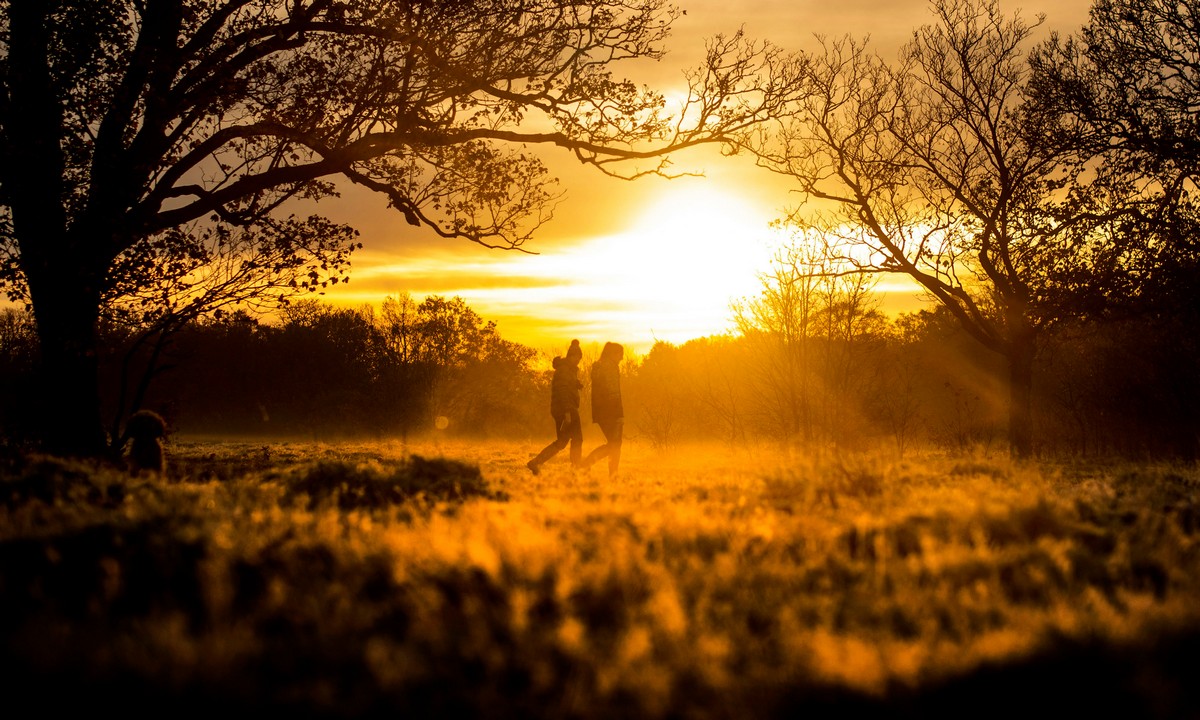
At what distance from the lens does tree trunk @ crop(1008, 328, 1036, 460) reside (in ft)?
61.1

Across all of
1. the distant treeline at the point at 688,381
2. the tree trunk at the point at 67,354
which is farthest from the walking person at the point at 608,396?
the tree trunk at the point at 67,354

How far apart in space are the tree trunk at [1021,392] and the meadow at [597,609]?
1395 cm

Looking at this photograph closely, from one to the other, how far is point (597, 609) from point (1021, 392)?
18.7m

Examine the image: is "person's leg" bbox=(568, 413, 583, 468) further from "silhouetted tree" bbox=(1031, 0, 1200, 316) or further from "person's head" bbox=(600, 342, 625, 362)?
"silhouetted tree" bbox=(1031, 0, 1200, 316)

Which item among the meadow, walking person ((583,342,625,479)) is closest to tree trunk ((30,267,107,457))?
the meadow

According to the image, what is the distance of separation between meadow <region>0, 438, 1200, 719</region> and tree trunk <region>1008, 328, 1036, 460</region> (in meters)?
14.0

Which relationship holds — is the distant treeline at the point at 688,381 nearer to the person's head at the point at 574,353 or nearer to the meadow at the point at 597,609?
the person's head at the point at 574,353

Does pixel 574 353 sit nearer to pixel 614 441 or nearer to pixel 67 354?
pixel 614 441

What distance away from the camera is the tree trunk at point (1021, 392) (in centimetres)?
1861

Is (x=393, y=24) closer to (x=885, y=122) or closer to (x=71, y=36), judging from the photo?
(x=71, y=36)

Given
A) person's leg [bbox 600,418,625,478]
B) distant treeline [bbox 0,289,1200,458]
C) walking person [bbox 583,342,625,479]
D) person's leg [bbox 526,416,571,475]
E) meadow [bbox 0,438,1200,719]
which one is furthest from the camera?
distant treeline [bbox 0,289,1200,458]

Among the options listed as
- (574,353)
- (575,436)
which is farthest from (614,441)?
(574,353)

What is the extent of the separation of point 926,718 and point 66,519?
4.60 m

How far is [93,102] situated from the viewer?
37.0 ft
